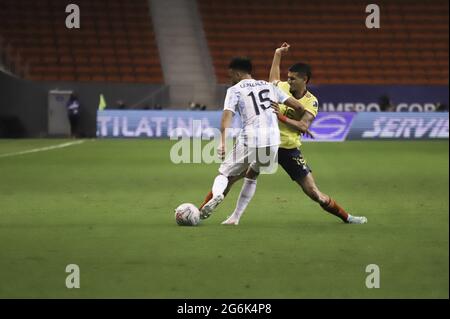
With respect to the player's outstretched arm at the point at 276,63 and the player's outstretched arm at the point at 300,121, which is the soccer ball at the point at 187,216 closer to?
the player's outstretched arm at the point at 300,121

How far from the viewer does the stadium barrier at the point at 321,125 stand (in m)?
32.2

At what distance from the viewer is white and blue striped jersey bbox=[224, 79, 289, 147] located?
10.4m

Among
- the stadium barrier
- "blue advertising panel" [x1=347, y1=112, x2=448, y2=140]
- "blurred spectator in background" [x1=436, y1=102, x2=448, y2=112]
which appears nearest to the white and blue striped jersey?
the stadium barrier

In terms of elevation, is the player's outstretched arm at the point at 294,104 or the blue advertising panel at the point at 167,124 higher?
the blue advertising panel at the point at 167,124

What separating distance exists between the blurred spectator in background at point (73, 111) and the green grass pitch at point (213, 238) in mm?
13168

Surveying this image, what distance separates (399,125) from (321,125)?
2947 millimetres

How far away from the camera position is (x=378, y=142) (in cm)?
3186

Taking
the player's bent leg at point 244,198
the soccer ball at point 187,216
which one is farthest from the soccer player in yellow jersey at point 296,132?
the soccer ball at point 187,216

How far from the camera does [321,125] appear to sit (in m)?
32.8

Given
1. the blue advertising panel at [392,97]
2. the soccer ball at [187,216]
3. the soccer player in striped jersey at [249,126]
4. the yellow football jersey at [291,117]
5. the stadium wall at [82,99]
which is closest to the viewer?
the soccer player in striped jersey at [249,126]

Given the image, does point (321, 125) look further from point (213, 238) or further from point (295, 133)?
point (213, 238)

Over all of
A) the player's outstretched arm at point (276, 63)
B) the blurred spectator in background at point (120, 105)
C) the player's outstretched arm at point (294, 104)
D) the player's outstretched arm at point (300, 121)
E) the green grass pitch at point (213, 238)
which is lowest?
the green grass pitch at point (213, 238)

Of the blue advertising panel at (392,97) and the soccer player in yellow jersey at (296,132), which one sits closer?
the soccer player in yellow jersey at (296,132)
